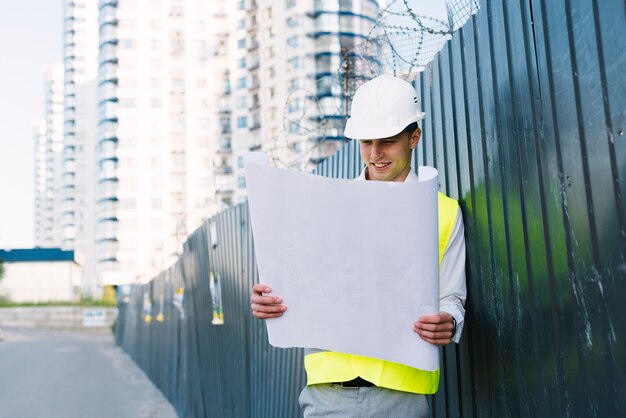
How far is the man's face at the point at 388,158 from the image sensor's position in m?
2.49

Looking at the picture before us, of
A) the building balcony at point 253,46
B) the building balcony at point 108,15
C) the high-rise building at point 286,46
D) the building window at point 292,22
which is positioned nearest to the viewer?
the high-rise building at point 286,46

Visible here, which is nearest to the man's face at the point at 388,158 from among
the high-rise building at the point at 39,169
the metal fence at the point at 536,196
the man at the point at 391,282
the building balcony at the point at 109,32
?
the man at the point at 391,282

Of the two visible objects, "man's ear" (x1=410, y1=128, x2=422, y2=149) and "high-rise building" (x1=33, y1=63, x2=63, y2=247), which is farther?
"high-rise building" (x1=33, y1=63, x2=63, y2=247)

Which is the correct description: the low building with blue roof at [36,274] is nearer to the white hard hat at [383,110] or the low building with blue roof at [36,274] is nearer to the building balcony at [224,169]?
the building balcony at [224,169]

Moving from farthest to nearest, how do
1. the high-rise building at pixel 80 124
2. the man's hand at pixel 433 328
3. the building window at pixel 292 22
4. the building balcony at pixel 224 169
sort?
the high-rise building at pixel 80 124 < the building balcony at pixel 224 169 < the building window at pixel 292 22 < the man's hand at pixel 433 328

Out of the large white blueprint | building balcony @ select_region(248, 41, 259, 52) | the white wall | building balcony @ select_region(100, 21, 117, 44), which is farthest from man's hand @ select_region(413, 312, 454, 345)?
the white wall

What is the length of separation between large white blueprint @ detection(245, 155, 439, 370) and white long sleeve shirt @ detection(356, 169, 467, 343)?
164mm

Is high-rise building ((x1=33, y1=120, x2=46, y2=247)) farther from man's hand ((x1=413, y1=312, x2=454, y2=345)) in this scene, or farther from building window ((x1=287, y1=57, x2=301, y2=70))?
man's hand ((x1=413, y1=312, x2=454, y2=345))

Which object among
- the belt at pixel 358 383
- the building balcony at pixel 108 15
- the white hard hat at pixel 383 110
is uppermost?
the building balcony at pixel 108 15

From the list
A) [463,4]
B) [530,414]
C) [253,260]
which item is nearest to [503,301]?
[530,414]

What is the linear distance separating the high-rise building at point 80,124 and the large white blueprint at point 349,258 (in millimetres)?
109097

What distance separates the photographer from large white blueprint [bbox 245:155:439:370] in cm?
216

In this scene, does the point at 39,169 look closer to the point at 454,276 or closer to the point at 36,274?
the point at 36,274

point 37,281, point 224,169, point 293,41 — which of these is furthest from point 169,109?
point 37,281
